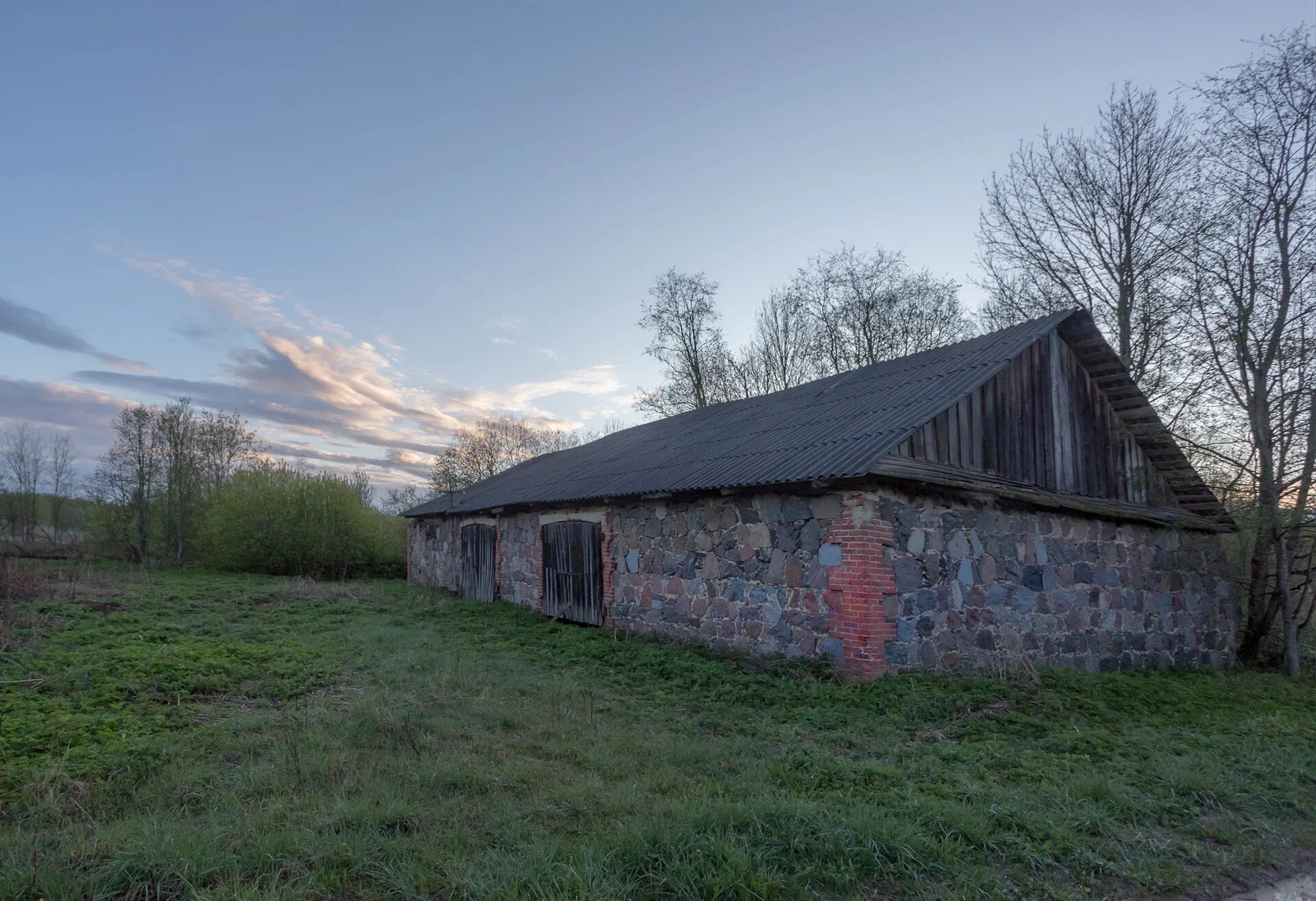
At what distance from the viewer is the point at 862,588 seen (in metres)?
8.13

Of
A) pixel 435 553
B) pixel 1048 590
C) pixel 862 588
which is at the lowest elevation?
pixel 1048 590

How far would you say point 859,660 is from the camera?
26.6 ft

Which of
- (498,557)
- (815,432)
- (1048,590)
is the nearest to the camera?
(1048,590)

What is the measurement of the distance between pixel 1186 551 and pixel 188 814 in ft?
45.6

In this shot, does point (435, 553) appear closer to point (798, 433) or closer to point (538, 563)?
point (538, 563)

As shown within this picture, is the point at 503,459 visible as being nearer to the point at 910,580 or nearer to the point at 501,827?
the point at 910,580

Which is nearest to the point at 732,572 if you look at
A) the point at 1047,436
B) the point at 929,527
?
the point at 929,527

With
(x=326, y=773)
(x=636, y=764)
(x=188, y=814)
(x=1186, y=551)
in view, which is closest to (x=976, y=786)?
(x=636, y=764)

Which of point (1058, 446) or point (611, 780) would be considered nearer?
point (611, 780)

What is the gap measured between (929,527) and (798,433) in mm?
2846

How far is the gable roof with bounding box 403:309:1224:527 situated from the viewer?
9102 mm

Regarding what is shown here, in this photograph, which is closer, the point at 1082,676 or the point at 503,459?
the point at 1082,676

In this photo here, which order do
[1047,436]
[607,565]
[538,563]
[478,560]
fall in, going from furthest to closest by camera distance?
1. [478,560]
2. [538,563]
3. [607,565]
4. [1047,436]

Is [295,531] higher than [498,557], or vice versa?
[295,531]
